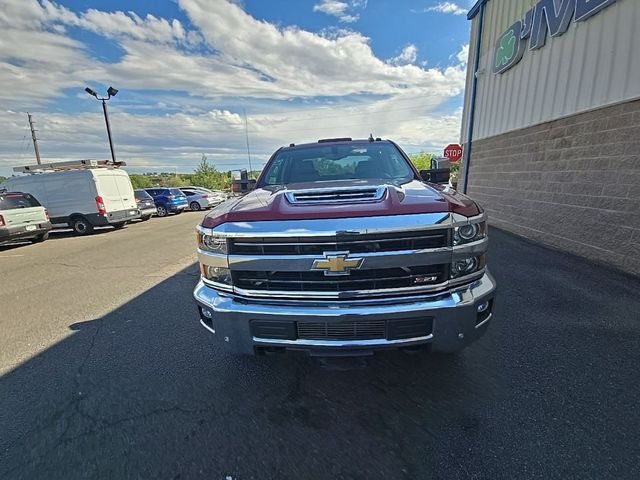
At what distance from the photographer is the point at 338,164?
11.4 ft

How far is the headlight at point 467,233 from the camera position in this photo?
2.01 meters

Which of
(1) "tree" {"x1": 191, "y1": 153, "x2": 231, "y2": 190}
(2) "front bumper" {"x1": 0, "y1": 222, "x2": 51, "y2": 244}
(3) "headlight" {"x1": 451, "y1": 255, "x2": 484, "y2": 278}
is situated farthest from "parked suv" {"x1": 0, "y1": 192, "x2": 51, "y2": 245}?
(1) "tree" {"x1": 191, "y1": 153, "x2": 231, "y2": 190}

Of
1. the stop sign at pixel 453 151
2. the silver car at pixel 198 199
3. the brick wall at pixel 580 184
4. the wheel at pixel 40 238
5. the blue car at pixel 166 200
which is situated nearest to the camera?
the brick wall at pixel 580 184

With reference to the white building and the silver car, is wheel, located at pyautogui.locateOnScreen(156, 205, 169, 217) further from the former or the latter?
the white building

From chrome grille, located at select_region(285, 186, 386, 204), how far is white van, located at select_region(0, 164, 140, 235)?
11478 mm

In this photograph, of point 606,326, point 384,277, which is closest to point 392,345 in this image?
point 384,277

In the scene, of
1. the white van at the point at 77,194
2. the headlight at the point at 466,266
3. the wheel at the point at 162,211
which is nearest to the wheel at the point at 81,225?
the white van at the point at 77,194

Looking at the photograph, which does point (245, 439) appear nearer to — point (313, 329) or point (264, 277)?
point (313, 329)

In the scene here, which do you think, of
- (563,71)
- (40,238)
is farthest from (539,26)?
(40,238)

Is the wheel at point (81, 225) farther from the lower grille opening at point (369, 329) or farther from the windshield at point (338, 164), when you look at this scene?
the lower grille opening at point (369, 329)

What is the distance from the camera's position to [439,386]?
2.41 m

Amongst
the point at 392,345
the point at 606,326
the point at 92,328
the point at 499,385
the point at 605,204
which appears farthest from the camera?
the point at 605,204

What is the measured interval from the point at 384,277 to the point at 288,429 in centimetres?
118

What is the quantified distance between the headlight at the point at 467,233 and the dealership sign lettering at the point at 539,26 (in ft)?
18.7
